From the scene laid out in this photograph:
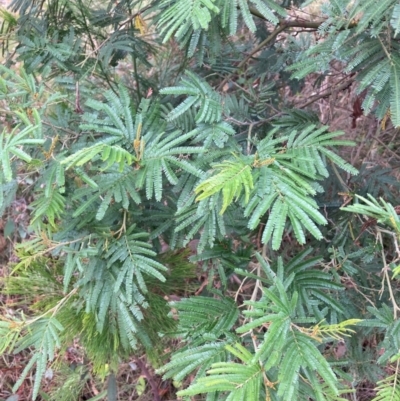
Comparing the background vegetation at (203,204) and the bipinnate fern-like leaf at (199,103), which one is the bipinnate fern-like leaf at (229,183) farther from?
the bipinnate fern-like leaf at (199,103)

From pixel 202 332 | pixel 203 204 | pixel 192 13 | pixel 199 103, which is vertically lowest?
pixel 202 332

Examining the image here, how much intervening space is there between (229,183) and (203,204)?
13 centimetres

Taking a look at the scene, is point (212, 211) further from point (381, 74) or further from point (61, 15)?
point (61, 15)

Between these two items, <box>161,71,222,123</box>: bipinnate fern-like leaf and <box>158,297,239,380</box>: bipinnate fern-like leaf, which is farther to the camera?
<box>161,71,222,123</box>: bipinnate fern-like leaf

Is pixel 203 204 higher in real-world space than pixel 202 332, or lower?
higher

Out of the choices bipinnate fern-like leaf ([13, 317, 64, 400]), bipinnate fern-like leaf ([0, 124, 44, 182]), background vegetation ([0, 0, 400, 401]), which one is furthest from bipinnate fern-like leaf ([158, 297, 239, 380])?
bipinnate fern-like leaf ([0, 124, 44, 182])

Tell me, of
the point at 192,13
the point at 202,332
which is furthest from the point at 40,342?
the point at 192,13

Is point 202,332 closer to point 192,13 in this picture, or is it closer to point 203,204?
point 203,204

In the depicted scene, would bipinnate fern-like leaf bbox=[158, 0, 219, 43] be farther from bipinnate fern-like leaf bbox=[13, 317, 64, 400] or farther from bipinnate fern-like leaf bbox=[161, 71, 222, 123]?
bipinnate fern-like leaf bbox=[13, 317, 64, 400]

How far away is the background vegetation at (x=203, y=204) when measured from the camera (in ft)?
1.85

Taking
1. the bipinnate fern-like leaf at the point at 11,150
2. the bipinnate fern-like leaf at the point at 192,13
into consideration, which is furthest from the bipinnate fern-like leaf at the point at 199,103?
the bipinnate fern-like leaf at the point at 11,150

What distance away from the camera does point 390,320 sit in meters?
0.69

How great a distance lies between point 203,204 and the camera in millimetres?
652

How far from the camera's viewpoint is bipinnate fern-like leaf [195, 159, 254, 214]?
521 millimetres
